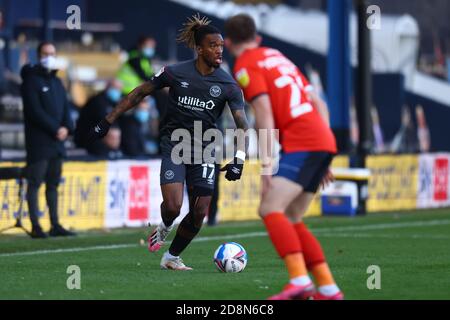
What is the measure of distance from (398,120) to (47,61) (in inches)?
771

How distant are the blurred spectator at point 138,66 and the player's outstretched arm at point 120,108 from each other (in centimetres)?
967

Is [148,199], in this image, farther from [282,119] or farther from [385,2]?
[385,2]

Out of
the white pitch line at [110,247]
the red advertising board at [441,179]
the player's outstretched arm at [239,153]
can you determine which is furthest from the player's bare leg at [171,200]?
the red advertising board at [441,179]

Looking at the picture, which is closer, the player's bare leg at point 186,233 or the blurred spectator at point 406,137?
the player's bare leg at point 186,233

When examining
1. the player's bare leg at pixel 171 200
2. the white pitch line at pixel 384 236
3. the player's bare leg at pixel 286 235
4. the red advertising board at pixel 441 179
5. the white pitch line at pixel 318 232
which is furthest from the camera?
the red advertising board at pixel 441 179

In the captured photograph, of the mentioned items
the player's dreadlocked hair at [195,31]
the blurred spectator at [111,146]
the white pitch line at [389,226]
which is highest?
the player's dreadlocked hair at [195,31]

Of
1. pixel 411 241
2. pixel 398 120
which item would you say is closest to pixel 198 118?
pixel 411 241

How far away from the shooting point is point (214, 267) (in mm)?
12844

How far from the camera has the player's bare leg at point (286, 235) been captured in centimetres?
938

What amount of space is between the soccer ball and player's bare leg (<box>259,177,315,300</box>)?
2.63m

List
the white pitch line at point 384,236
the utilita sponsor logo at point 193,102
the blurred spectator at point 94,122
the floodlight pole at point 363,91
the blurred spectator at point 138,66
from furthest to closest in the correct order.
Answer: the floodlight pole at point 363,91 < the blurred spectator at point 138,66 < the blurred spectator at point 94,122 < the white pitch line at point 384,236 < the utilita sponsor logo at point 193,102

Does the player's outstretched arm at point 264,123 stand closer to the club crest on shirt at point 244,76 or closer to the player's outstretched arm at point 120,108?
the club crest on shirt at point 244,76
